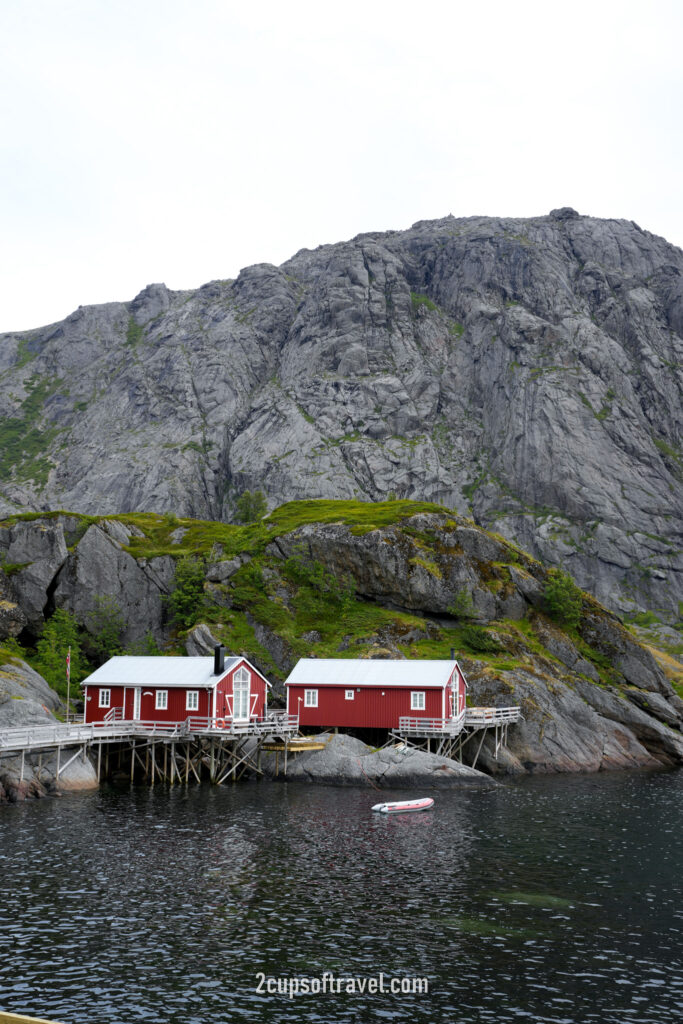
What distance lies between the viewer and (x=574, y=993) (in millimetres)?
23969

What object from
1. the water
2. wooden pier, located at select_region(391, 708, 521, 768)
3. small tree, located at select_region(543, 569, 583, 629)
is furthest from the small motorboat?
small tree, located at select_region(543, 569, 583, 629)

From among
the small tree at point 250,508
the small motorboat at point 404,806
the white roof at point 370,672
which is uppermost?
the small tree at point 250,508

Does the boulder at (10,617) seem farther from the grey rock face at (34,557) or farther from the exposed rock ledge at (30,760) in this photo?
the exposed rock ledge at (30,760)

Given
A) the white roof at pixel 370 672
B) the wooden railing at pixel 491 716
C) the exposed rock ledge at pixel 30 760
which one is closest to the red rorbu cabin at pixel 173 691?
the exposed rock ledge at pixel 30 760

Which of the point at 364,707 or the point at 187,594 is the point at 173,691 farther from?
the point at 187,594

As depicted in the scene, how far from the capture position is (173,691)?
67.4 metres

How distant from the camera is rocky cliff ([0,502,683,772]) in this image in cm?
8350

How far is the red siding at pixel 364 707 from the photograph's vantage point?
70875mm

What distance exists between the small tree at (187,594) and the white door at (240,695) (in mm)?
22529

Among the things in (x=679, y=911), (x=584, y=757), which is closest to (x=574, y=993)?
(x=679, y=911)

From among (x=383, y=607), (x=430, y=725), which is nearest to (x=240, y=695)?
(x=430, y=725)

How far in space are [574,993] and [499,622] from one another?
7233cm

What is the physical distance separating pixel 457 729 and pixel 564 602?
32496mm

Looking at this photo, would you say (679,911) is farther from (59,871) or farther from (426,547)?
(426,547)
